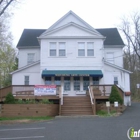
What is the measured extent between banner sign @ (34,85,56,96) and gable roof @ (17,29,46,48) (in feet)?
39.0

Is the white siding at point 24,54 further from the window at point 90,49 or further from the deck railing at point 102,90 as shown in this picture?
the deck railing at point 102,90

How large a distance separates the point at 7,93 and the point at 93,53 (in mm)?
10234

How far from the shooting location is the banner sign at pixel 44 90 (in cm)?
2106

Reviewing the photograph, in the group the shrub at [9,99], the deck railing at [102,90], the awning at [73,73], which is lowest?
the shrub at [9,99]

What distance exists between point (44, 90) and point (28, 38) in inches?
575

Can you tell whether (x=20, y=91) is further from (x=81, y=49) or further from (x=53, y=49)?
(x=81, y=49)

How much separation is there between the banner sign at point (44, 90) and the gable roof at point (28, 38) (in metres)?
11.9

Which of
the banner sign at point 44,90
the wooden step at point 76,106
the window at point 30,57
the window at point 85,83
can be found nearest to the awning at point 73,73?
the window at point 85,83

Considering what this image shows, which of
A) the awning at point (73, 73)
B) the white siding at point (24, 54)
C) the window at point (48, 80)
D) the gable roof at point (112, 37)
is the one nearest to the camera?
the awning at point (73, 73)

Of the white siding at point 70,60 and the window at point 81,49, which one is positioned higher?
the window at point 81,49

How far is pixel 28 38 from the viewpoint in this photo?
111ft

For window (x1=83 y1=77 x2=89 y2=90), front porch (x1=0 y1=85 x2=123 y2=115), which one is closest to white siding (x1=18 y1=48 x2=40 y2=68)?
window (x1=83 y1=77 x2=89 y2=90)

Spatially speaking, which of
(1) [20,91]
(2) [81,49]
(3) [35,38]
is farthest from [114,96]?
(3) [35,38]

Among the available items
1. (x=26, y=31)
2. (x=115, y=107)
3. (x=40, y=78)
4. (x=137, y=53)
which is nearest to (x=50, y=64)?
(x=40, y=78)
